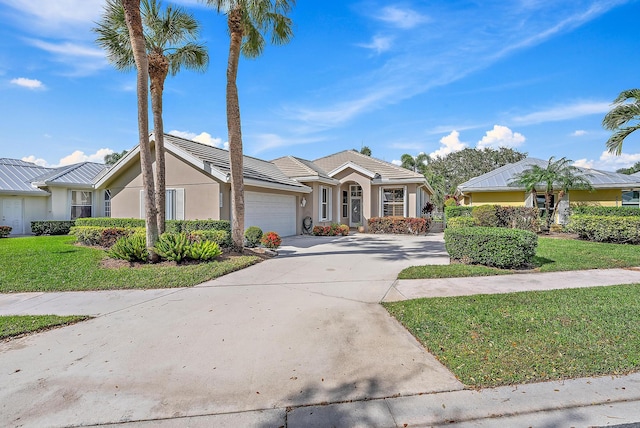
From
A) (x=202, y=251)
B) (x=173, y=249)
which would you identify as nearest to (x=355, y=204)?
(x=202, y=251)

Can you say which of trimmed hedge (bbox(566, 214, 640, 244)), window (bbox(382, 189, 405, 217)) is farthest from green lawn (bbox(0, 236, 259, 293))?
trimmed hedge (bbox(566, 214, 640, 244))

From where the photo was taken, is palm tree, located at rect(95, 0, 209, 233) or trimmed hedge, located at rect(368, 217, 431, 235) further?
trimmed hedge, located at rect(368, 217, 431, 235)

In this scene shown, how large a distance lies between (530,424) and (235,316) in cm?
410

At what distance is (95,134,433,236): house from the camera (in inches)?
547

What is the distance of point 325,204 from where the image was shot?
20.9 meters

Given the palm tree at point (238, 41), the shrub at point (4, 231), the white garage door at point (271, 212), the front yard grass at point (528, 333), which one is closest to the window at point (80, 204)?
the shrub at point (4, 231)

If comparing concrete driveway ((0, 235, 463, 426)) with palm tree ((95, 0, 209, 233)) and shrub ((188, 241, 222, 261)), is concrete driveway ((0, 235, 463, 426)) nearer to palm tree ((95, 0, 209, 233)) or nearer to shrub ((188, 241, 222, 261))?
shrub ((188, 241, 222, 261))

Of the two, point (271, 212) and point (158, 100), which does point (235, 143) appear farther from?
point (271, 212)

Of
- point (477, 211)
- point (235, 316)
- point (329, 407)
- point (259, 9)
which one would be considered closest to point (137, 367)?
point (235, 316)

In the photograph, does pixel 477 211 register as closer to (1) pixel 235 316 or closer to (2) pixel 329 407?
(1) pixel 235 316

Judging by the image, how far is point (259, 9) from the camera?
10531mm

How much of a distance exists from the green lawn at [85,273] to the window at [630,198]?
22.4 meters

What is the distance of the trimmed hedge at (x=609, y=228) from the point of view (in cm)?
1217

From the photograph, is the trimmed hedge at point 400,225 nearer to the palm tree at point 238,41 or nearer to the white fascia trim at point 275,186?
the white fascia trim at point 275,186
